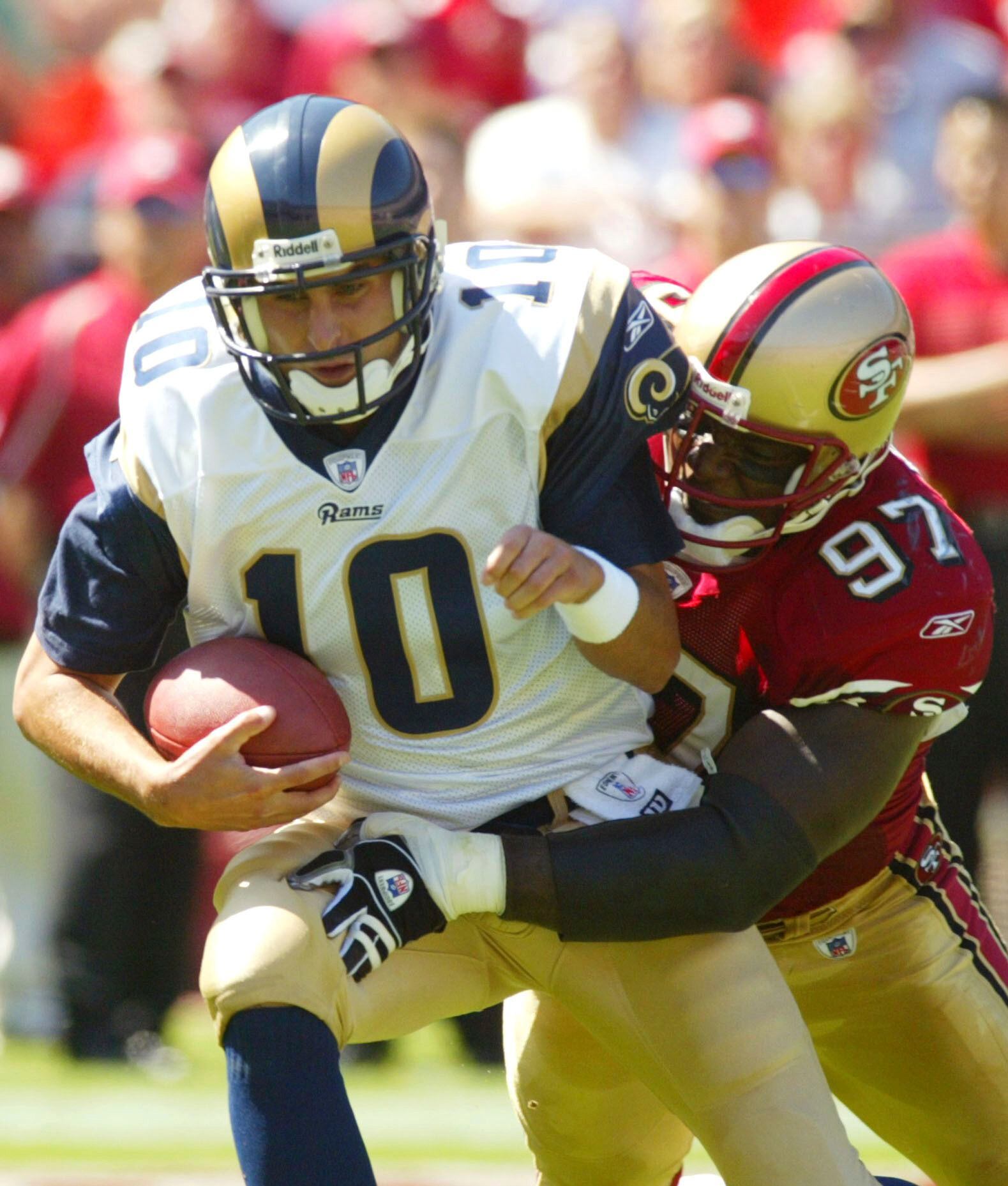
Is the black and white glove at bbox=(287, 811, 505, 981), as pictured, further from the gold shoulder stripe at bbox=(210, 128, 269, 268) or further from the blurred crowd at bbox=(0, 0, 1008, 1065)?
the blurred crowd at bbox=(0, 0, 1008, 1065)

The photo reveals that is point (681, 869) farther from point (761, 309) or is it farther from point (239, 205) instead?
point (239, 205)

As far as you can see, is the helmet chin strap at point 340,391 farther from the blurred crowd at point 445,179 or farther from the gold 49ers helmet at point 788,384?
the blurred crowd at point 445,179

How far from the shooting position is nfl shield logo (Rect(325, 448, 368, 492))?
7.95 ft

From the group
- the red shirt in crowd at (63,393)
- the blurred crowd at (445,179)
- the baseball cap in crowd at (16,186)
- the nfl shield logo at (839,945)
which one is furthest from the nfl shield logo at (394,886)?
the baseball cap in crowd at (16,186)

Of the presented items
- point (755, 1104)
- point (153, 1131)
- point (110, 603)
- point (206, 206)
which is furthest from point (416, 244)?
point (153, 1131)

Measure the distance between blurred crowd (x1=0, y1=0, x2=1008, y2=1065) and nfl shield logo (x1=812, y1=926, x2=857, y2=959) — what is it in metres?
1.54

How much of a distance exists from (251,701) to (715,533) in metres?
0.72

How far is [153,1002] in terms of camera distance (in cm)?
461

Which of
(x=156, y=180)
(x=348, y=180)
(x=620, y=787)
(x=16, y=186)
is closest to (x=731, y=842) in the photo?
(x=620, y=787)

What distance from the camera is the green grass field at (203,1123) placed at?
13.1 ft

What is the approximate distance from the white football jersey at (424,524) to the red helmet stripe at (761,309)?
0.59 feet

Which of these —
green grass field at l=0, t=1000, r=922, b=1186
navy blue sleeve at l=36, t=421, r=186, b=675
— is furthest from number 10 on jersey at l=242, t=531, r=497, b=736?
green grass field at l=0, t=1000, r=922, b=1186

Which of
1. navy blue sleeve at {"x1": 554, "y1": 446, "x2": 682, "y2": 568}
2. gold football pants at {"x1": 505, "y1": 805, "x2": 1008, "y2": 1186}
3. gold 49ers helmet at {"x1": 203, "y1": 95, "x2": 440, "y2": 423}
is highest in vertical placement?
gold 49ers helmet at {"x1": 203, "y1": 95, "x2": 440, "y2": 423}

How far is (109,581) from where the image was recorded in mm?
2443
